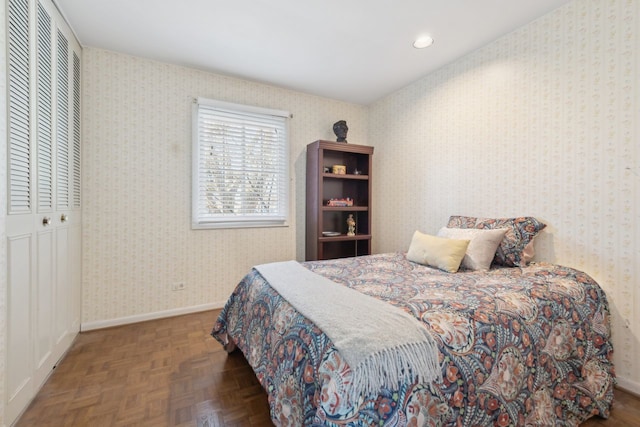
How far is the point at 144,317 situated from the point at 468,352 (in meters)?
2.94

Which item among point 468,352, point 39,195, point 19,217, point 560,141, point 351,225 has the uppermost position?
point 560,141

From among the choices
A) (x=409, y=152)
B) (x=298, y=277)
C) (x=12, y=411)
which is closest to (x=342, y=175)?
(x=409, y=152)

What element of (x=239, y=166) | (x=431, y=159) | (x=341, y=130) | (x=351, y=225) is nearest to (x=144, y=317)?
(x=239, y=166)

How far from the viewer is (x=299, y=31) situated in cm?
233

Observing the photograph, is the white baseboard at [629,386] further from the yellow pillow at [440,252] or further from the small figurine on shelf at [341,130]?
the small figurine on shelf at [341,130]

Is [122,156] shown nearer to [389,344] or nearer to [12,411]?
[12,411]

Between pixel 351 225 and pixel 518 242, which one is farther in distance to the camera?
pixel 351 225

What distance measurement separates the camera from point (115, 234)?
2.73 metres

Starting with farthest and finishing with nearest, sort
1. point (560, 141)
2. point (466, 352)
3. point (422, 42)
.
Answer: point (422, 42) < point (560, 141) < point (466, 352)

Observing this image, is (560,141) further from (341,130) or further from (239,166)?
(239,166)

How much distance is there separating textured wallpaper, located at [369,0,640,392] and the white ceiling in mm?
276

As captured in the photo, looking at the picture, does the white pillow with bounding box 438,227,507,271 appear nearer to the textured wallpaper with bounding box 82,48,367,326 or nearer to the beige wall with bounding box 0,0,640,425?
the beige wall with bounding box 0,0,640,425

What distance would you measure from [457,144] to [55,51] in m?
3.35

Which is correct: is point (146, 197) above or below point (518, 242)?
above
